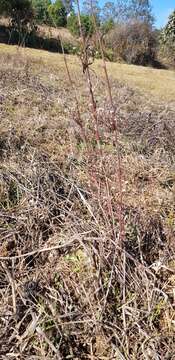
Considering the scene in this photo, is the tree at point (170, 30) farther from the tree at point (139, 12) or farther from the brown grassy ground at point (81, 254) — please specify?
the brown grassy ground at point (81, 254)

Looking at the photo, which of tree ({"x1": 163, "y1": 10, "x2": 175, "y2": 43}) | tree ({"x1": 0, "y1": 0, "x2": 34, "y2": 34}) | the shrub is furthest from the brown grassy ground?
tree ({"x1": 163, "y1": 10, "x2": 175, "y2": 43})

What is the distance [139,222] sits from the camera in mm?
1808

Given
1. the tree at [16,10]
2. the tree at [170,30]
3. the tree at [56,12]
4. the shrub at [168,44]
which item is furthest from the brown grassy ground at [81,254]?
the tree at [170,30]

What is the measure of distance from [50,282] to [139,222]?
562mm

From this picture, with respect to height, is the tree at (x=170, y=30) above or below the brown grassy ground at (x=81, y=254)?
above

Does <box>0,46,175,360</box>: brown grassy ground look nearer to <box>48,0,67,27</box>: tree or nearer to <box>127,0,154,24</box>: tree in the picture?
<box>48,0,67,27</box>: tree

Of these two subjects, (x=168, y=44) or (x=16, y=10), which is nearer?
(x=16, y=10)

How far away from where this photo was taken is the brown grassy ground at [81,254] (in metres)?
1.29

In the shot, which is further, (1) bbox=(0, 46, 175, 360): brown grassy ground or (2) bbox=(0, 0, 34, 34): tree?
(2) bbox=(0, 0, 34, 34): tree

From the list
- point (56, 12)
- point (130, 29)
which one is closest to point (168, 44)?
point (130, 29)

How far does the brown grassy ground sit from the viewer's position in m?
1.29

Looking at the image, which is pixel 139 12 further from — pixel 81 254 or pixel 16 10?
pixel 81 254

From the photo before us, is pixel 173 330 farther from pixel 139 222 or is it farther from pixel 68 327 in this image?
pixel 139 222

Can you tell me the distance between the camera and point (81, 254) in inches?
63.6
